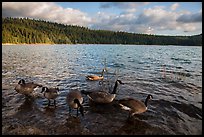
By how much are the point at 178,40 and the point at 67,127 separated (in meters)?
206

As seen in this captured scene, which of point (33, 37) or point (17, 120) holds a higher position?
point (33, 37)

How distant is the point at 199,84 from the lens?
19.0 metres

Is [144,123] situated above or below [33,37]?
below

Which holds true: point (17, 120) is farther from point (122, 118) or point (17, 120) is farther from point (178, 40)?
point (178, 40)

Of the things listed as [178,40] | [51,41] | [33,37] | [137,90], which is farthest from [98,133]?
[178,40]

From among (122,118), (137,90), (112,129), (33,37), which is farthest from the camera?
(33,37)

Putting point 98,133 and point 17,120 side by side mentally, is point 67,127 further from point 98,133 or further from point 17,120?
point 17,120

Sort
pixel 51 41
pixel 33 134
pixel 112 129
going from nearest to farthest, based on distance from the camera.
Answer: pixel 33 134 < pixel 112 129 < pixel 51 41

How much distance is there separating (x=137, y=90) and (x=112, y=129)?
745 cm

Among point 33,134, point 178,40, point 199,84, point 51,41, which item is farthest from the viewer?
point 178,40

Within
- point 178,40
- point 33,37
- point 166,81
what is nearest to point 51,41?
point 33,37

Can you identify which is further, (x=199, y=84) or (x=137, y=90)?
(x=199, y=84)

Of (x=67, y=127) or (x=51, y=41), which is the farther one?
(x=51, y=41)

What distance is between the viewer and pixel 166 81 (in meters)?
19.9
